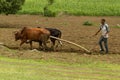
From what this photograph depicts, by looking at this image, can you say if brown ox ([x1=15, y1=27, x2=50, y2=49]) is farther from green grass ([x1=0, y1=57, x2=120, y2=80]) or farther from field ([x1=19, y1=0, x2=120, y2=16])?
field ([x1=19, y1=0, x2=120, y2=16])

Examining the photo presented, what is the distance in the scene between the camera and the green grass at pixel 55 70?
47.1 ft

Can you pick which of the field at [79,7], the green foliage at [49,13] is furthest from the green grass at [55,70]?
the field at [79,7]

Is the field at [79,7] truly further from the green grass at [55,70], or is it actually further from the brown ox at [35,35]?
the green grass at [55,70]

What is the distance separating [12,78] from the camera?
44.1 feet

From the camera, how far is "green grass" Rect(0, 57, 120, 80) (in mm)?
14363

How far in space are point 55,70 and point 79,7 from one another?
4503 cm

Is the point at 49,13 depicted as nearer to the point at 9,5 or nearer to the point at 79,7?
the point at 79,7

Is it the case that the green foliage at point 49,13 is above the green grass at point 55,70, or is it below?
below

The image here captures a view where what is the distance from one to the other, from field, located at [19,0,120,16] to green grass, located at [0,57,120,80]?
124 feet

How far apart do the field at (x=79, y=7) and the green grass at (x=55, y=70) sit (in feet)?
124

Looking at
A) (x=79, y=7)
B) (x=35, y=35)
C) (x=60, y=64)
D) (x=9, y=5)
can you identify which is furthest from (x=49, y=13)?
(x=60, y=64)

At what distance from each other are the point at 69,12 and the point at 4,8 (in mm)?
20120

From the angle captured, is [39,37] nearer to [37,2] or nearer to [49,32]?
[49,32]

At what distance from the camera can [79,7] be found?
60.9 meters
